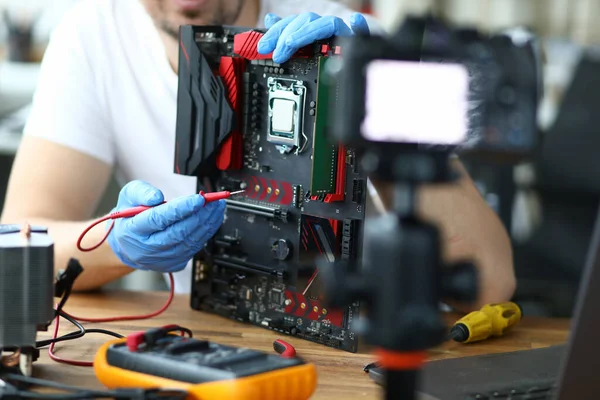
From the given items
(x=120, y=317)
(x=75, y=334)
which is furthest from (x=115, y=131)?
(x=75, y=334)

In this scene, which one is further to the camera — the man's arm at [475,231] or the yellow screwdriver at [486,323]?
the man's arm at [475,231]

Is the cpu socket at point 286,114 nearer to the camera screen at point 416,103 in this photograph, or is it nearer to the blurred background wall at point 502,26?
the camera screen at point 416,103

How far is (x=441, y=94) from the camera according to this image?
62 cm

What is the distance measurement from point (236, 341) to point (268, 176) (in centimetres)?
23

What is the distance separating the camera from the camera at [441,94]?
1.99 feet

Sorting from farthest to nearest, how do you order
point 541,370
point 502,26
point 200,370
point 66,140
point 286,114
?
point 502,26
point 66,140
point 286,114
point 541,370
point 200,370

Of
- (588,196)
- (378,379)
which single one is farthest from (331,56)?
(588,196)

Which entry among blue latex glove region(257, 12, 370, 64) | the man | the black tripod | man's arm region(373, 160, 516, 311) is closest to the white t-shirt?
the man

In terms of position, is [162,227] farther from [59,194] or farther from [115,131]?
[115,131]

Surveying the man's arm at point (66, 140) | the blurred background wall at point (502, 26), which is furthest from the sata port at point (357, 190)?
the blurred background wall at point (502, 26)

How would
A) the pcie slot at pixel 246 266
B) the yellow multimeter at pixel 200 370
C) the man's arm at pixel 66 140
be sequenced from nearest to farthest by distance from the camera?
the yellow multimeter at pixel 200 370
the pcie slot at pixel 246 266
the man's arm at pixel 66 140

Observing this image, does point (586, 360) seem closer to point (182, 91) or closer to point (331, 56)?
point (331, 56)

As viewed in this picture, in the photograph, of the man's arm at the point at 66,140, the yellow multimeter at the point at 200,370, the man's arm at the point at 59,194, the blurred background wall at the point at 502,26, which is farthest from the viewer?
the blurred background wall at the point at 502,26

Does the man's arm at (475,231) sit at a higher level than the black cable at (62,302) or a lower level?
higher
